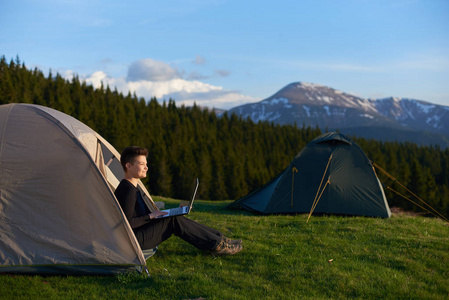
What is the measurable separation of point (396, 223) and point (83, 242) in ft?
31.5

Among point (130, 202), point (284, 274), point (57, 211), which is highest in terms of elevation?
point (130, 202)

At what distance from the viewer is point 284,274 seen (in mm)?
6785

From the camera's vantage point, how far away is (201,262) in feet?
24.7

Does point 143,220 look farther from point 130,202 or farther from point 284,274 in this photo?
point 284,274

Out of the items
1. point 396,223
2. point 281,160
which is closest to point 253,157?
point 281,160

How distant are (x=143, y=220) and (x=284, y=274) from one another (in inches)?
107

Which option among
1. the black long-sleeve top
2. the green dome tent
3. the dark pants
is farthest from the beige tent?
the green dome tent

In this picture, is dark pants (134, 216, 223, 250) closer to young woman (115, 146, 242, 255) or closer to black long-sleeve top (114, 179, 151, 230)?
young woman (115, 146, 242, 255)

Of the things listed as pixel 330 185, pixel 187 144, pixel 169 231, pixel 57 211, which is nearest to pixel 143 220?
pixel 169 231

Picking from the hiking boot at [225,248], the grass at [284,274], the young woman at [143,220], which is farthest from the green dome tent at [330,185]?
the young woman at [143,220]

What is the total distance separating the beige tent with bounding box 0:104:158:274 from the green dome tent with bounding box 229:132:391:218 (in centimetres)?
859

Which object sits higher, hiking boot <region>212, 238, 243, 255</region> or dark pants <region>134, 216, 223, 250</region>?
dark pants <region>134, 216, 223, 250</region>

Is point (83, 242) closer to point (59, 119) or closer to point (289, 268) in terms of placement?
point (59, 119)

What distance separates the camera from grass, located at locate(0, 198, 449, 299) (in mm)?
5992
